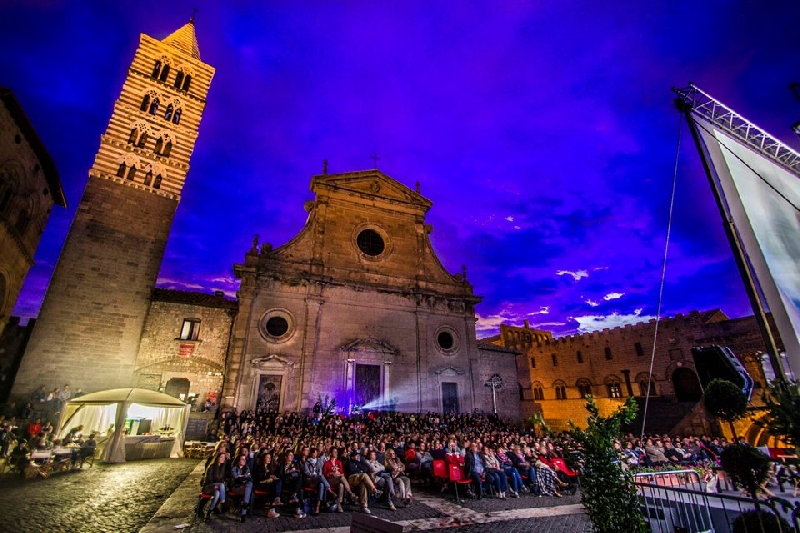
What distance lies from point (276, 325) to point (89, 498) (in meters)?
10.4

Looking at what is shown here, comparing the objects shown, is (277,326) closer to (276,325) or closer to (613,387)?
(276,325)

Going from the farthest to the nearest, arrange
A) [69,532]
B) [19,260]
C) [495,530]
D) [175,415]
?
[19,260] < [175,415] < [495,530] < [69,532]

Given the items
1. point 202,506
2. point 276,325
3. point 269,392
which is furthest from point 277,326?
point 202,506

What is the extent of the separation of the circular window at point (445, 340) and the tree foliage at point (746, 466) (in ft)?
51.2

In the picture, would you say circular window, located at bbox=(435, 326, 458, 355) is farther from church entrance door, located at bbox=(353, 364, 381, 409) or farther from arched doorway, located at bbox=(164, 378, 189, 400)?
arched doorway, located at bbox=(164, 378, 189, 400)

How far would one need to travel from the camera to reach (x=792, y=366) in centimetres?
592

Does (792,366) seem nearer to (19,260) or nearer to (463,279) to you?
(463,279)

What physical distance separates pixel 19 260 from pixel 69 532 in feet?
55.7

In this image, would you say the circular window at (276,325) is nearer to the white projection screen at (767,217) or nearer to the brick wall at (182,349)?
the brick wall at (182,349)

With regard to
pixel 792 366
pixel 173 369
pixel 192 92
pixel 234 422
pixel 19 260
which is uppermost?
pixel 192 92

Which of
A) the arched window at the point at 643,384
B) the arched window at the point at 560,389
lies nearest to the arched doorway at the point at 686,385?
the arched window at the point at 643,384

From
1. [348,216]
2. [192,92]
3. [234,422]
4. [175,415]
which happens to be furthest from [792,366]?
[192,92]

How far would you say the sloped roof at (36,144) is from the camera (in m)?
11.8

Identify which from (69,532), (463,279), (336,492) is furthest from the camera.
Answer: (463,279)
